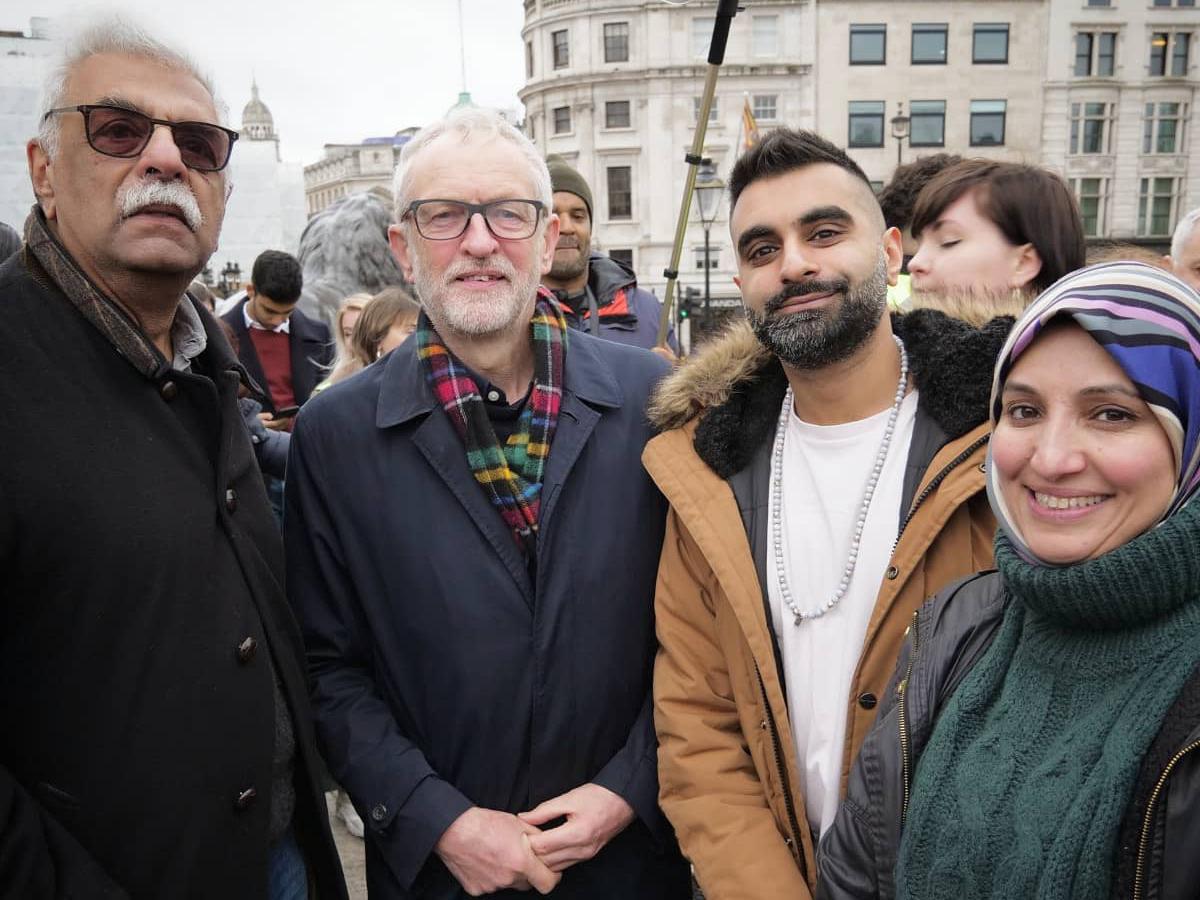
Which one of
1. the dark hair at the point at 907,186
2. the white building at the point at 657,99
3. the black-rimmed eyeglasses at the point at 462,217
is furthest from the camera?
the white building at the point at 657,99

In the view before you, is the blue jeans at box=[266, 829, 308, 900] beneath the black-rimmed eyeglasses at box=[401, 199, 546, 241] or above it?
beneath

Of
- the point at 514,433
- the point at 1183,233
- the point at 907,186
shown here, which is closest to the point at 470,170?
the point at 514,433

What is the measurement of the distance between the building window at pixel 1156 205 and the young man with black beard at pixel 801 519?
138 feet

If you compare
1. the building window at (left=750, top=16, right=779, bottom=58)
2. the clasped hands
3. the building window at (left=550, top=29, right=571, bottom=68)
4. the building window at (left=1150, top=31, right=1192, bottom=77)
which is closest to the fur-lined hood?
the clasped hands

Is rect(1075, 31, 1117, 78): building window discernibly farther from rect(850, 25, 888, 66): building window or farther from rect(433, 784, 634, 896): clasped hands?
rect(433, 784, 634, 896): clasped hands

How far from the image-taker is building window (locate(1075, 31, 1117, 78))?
3697 cm

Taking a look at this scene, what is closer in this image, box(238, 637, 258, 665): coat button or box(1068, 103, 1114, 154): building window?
box(238, 637, 258, 665): coat button

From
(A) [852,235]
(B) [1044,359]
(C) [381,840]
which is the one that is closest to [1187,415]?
(B) [1044,359]

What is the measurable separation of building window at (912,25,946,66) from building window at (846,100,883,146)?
271 cm

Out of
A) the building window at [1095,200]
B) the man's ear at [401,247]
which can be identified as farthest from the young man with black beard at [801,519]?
the building window at [1095,200]

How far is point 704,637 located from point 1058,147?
4231cm

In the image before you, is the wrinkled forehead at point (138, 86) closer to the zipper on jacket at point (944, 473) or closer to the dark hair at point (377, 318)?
the zipper on jacket at point (944, 473)

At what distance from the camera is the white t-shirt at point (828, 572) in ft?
6.77

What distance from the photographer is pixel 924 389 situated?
2145 millimetres
